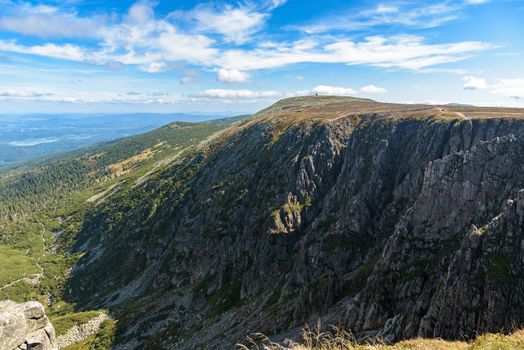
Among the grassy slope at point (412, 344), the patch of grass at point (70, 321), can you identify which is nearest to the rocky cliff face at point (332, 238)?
the patch of grass at point (70, 321)

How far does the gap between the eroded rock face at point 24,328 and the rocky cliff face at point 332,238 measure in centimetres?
3550

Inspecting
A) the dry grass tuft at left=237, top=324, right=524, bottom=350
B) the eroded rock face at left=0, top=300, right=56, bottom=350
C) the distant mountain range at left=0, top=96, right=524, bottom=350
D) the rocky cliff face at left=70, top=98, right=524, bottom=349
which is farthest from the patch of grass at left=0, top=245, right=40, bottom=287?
the dry grass tuft at left=237, top=324, right=524, bottom=350

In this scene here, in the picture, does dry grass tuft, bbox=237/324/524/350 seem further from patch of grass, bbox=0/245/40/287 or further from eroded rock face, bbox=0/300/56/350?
patch of grass, bbox=0/245/40/287

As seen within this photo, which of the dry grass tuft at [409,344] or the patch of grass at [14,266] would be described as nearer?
the dry grass tuft at [409,344]

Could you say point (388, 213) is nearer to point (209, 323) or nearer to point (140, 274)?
point (209, 323)

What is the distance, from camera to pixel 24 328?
28000mm

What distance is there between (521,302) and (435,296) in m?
8.90

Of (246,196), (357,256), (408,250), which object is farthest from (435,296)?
(246,196)

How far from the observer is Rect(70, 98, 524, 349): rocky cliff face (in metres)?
43.8

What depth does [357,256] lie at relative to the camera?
81.5 meters

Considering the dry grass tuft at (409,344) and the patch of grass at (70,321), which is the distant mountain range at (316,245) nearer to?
the patch of grass at (70,321)

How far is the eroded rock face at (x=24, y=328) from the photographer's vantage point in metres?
26.9

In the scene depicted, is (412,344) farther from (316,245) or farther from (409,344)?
(316,245)

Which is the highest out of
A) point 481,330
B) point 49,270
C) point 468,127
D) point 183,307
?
point 468,127
